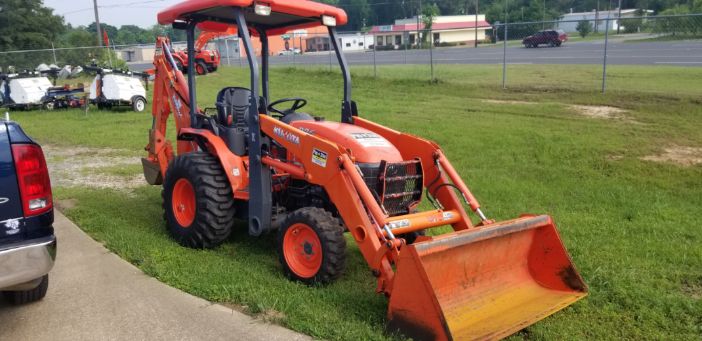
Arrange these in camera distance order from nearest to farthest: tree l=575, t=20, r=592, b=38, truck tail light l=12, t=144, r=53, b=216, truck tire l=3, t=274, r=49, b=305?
1. truck tail light l=12, t=144, r=53, b=216
2. truck tire l=3, t=274, r=49, b=305
3. tree l=575, t=20, r=592, b=38

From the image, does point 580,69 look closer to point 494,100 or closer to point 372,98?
point 494,100

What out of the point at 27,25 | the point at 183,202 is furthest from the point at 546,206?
the point at 27,25

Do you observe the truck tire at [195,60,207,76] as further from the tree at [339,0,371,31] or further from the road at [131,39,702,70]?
the tree at [339,0,371,31]

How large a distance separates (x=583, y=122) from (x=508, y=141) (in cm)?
202

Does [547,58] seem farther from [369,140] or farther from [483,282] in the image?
[483,282]

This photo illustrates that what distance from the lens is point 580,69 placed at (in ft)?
61.0

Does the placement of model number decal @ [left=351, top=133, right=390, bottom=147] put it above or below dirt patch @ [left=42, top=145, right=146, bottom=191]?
above

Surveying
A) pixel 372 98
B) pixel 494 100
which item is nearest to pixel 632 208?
pixel 494 100

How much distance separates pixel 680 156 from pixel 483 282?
5.69m

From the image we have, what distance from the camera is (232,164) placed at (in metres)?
5.37

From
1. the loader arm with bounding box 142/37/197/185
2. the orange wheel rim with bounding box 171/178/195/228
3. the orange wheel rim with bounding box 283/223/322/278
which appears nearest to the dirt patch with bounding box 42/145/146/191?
the loader arm with bounding box 142/37/197/185

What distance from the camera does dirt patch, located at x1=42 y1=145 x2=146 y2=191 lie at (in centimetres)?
857

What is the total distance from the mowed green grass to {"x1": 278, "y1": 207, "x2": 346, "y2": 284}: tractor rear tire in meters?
0.14

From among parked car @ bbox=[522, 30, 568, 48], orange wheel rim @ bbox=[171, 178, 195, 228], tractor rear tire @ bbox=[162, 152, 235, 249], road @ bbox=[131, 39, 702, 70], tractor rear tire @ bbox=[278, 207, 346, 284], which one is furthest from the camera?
parked car @ bbox=[522, 30, 568, 48]
